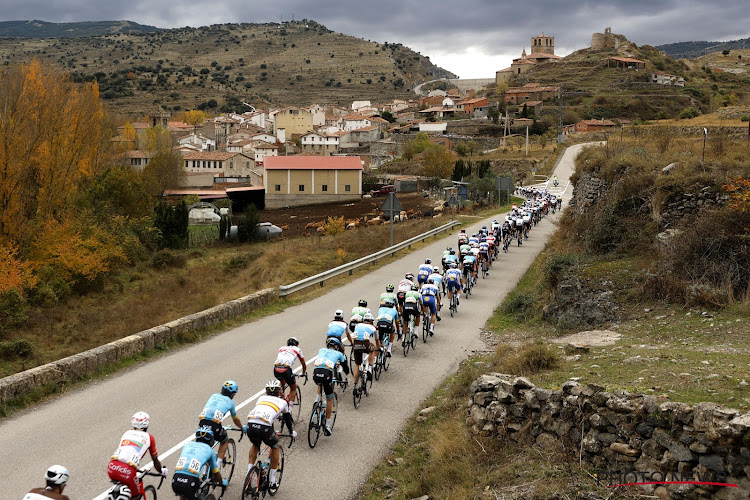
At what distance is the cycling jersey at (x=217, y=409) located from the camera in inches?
309

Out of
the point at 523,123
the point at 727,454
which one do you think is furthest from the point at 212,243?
the point at 523,123

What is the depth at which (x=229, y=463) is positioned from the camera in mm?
8570

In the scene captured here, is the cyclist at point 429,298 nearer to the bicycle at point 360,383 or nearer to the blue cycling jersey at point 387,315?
the blue cycling jersey at point 387,315

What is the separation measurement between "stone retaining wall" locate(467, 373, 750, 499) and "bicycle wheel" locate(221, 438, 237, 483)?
3.21 metres

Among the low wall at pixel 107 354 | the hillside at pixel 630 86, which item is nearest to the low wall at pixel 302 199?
the hillside at pixel 630 86

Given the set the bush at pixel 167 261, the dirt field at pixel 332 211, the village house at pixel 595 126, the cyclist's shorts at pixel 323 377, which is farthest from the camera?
the village house at pixel 595 126

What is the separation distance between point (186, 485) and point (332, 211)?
60.8 meters

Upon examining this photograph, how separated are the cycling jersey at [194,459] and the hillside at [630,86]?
101204mm

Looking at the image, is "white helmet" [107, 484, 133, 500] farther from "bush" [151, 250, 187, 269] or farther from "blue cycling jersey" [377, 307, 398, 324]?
"bush" [151, 250, 187, 269]

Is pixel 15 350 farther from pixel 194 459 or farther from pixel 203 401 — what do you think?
pixel 194 459

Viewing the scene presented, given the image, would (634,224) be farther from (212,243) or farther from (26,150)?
(212,243)

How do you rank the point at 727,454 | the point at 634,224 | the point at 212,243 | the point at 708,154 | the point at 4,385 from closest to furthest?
the point at 727,454 → the point at 4,385 → the point at 634,224 → the point at 708,154 → the point at 212,243

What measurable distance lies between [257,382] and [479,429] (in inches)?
185

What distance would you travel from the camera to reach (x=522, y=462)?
8406mm
